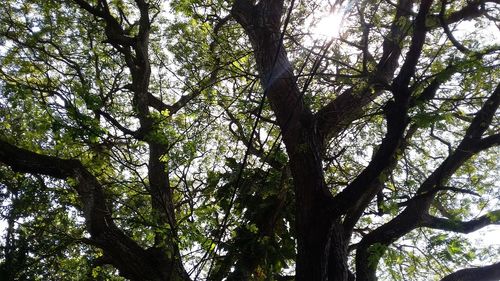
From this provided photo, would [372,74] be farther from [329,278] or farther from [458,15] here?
[329,278]

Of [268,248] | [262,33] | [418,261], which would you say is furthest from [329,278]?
[262,33]

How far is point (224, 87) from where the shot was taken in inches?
293

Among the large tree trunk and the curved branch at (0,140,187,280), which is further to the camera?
the curved branch at (0,140,187,280)

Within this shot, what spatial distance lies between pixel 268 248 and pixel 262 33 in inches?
115

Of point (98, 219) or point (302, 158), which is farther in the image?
point (98, 219)

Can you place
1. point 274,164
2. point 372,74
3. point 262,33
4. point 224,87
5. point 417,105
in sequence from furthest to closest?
point 224,87 < point 274,164 < point 262,33 < point 372,74 < point 417,105

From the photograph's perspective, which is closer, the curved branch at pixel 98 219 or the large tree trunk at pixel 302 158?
the large tree trunk at pixel 302 158

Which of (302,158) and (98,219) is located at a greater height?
(302,158)

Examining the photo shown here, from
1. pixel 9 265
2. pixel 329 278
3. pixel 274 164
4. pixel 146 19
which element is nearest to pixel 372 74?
pixel 329 278

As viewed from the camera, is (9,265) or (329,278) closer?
(329,278)

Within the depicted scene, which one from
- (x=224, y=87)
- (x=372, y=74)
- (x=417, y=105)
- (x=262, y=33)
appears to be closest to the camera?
(x=417, y=105)

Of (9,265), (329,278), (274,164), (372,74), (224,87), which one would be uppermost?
(224,87)

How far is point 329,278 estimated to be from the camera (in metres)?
4.04

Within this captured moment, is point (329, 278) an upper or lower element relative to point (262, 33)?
lower
